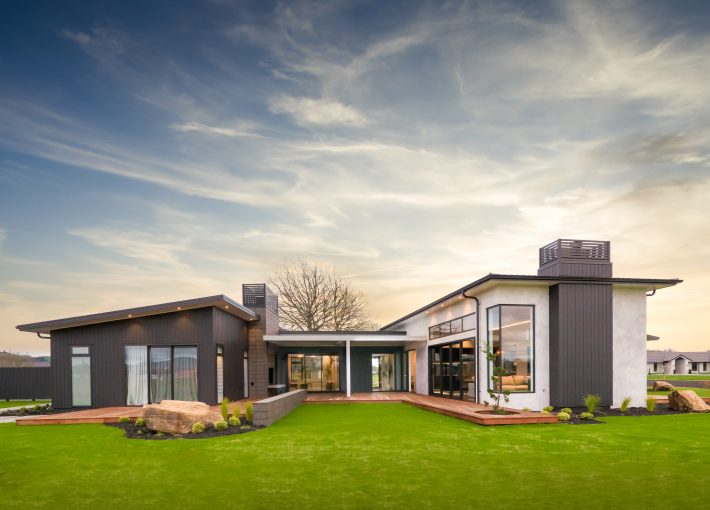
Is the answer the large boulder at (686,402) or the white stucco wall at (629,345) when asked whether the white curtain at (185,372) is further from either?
the large boulder at (686,402)

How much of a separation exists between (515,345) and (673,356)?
76.2 m

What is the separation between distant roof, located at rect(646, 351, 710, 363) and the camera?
74062mm

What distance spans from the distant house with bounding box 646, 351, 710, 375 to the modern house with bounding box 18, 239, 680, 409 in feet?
230

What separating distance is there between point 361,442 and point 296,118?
10010 millimetres

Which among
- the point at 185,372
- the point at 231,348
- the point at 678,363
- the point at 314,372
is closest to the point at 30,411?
the point at 185,372

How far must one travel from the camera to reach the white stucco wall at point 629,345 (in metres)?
15.2

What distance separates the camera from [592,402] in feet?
43.5

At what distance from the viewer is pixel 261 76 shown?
14031mm

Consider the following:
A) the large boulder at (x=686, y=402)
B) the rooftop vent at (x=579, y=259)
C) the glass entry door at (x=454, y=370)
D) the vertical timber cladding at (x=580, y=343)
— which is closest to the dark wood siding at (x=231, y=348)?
the glass entry door at (x=454, y=370)

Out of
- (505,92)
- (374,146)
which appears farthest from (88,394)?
(505,92)

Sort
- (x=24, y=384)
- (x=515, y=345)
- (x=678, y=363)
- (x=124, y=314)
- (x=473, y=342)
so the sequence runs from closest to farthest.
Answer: (x=515, y=345), (x=124, y=314), (x=473, y=342), (x=24, y=384), (x=678, y=363)

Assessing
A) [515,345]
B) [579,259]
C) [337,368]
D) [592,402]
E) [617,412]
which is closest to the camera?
[592,402]

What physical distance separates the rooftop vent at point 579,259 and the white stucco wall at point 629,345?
0.95 metres

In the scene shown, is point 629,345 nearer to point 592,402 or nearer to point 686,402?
point 686,402
